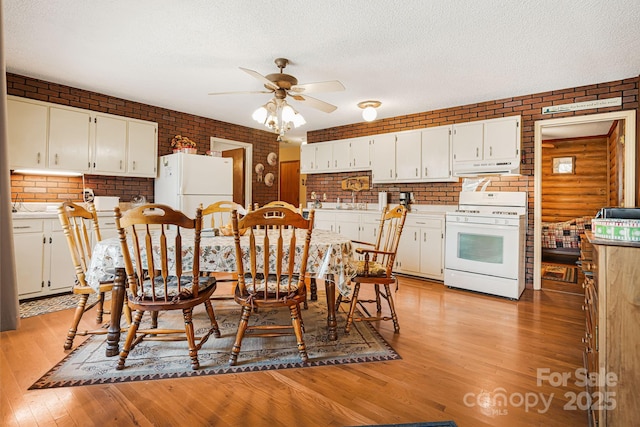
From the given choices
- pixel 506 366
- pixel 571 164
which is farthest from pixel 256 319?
pixel 571 164

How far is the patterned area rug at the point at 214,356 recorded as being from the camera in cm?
198

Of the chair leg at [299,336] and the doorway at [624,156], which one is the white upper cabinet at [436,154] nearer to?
the doorway at [624,156]

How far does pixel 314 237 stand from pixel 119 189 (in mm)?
3440

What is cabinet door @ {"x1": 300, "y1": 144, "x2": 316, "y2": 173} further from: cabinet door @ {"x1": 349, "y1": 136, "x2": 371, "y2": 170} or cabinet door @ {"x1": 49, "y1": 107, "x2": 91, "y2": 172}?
cabinet door @ {"x1": 49, "y1": 107, "x2": 91, "y2": 172}

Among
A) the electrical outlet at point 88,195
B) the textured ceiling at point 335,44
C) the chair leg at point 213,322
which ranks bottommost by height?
the chair leg at point 213,322

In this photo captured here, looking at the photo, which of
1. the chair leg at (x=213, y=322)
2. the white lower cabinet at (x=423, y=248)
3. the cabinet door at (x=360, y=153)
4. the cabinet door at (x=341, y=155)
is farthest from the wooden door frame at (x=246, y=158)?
the chair leg at (x=213, y=322)

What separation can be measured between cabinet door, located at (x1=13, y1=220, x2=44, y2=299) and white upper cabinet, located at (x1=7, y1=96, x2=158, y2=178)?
70 cm

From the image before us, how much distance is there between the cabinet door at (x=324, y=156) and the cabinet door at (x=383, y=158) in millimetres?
886

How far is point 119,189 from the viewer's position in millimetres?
4531

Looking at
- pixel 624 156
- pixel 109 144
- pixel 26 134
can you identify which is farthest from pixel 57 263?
pixel 624 156

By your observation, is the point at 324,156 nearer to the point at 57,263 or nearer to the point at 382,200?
→ the point at 382,200

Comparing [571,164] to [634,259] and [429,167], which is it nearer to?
[429,167]

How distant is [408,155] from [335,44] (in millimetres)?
2462

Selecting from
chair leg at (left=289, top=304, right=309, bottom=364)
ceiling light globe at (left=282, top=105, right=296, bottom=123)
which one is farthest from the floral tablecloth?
ceiling light globe at (left=282, top=105, right=296, bottom=123)
